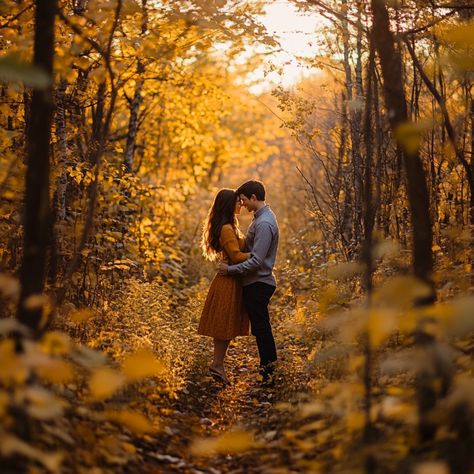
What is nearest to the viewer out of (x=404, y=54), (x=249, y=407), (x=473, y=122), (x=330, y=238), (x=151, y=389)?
(x=151, y=389)

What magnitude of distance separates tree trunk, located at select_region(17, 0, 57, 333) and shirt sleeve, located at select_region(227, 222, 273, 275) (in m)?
3.28

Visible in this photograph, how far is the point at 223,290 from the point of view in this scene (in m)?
6.71

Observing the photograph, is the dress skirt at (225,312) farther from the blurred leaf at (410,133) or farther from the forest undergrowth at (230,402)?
the blurred leaf at (410,133)

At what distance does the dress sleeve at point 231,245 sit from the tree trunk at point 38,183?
11.1 ft

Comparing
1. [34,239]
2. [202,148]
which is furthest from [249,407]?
[202,148]

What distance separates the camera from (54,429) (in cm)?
327

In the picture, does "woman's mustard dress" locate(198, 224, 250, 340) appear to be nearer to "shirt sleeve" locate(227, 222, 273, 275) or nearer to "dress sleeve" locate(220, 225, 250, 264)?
"dress sleeve" locate(220, 225, 250, 264)

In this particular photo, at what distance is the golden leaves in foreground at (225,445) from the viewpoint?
350cm

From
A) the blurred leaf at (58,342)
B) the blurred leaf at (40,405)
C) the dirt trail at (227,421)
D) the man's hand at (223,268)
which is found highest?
the man's hand at (223,268)

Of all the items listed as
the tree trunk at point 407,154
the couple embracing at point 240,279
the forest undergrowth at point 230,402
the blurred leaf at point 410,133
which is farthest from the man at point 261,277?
the blurred leaf at point 410,133

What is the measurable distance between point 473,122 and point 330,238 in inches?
139

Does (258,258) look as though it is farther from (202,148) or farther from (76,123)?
(202,148)

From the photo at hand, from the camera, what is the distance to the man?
6492 millimetres

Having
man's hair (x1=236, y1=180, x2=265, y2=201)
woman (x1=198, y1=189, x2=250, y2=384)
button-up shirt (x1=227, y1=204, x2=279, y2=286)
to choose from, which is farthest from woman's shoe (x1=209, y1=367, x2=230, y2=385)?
man's hair (x1=236, y1=180, x2=265, y2=201)
